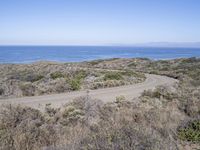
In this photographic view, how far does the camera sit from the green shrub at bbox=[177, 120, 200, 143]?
29.1 feet

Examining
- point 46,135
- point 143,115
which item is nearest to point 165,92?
point 143,115

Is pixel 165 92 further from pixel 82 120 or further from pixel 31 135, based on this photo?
pixel 31 135

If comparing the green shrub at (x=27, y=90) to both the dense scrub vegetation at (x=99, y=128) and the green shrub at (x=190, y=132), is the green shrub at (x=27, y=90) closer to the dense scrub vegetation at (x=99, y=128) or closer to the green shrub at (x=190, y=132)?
the dense scrub vegetation at (x=99, y=128)

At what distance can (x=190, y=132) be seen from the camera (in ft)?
29.9

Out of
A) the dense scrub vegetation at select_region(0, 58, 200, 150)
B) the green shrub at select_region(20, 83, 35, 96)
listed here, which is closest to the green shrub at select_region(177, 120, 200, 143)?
the dense scrub vegetation at select_region(0, 58, 200, 150)

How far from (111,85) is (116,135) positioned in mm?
18247

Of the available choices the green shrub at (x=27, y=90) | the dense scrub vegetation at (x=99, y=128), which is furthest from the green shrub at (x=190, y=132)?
the green shrub at (x=27, y=90)

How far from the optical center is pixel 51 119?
10719 mm

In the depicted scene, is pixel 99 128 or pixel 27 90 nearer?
pixel 99 128

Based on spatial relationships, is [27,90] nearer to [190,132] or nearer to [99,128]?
[99,128]

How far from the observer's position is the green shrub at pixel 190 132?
349 inches

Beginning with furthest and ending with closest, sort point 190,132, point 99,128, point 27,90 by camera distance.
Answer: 1. point 27,90
2. point 190,132
3. point 99,128

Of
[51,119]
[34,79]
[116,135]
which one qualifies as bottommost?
[34,79]

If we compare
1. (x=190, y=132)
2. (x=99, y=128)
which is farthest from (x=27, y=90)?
(x=190, y=132)
